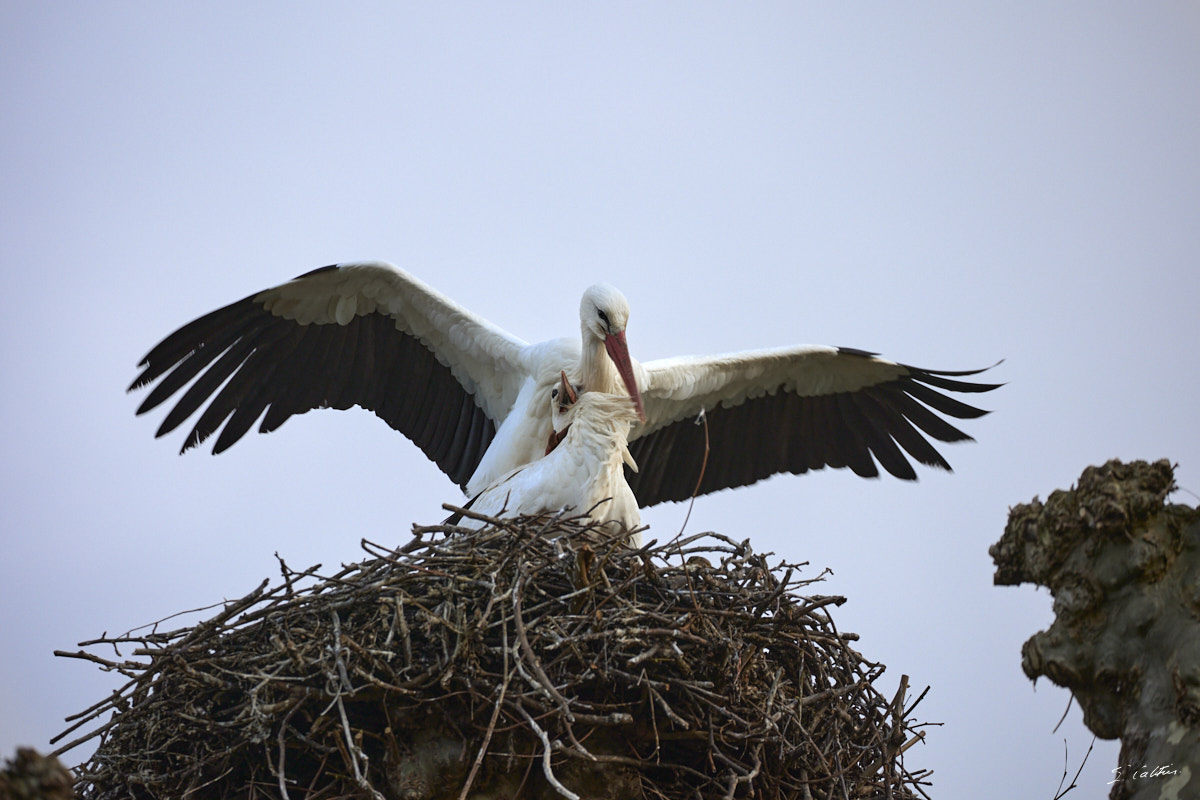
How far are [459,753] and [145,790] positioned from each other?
3.13 feet

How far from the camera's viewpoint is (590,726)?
10.1 ft

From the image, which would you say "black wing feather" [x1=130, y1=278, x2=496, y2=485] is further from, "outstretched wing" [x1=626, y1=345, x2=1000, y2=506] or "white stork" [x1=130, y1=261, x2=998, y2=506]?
"outstretched wing" [x1=626, y1=345, x2=1000, y2=506]

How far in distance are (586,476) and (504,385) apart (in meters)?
1.39

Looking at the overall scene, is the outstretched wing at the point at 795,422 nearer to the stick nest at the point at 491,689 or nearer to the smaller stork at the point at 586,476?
the smaller stork at the point at 586,476

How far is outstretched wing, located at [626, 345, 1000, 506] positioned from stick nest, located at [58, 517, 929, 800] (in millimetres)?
1954

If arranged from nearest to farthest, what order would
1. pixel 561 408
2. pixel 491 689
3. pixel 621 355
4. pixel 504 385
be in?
pixel 491 689 < pixel 561 408 < pixel 621 355 < pixel 504 385

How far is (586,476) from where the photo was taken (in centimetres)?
374

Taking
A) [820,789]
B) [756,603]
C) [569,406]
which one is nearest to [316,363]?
[569,406]

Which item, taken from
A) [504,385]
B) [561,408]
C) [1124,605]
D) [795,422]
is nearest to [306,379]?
[504,385]

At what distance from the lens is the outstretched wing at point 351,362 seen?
4.90 meters

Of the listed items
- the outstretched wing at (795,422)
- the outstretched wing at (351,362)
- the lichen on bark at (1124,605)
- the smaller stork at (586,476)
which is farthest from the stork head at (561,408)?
the lichen on bark at (1124,605)

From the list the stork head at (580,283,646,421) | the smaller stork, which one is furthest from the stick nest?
the stork head at (580,283,646,421)

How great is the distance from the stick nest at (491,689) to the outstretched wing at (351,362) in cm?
Result: 166

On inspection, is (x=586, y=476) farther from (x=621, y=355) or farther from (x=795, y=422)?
(x=795, y=422)
